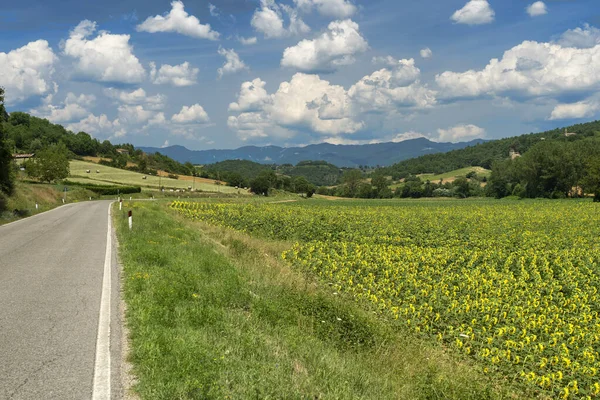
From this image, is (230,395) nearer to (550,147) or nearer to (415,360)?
(415,360)

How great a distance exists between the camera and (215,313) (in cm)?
737

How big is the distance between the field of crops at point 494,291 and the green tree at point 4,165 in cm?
2004

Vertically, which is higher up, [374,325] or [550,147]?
[550,147]

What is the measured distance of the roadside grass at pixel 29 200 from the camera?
1123 inches

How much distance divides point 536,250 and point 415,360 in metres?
13.8

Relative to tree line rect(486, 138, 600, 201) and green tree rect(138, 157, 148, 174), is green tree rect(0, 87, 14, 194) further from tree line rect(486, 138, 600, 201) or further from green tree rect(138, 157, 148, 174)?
green tree rect(138, 157, 148, 174)

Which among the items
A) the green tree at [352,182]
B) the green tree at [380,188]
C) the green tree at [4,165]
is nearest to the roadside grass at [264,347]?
the green tree at [4,165]

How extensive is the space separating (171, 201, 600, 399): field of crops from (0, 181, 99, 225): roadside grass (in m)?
18.6

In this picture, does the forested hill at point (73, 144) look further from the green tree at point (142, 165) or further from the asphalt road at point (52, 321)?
the asphalt road at point (52, 321)

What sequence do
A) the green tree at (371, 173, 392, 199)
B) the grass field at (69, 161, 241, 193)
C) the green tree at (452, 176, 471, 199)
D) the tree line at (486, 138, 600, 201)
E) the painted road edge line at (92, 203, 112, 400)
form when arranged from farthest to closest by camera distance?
the green tree at (371, 173, 392, 199) → the green tree at (452, 176, 471, 199) → the grass field at (69, 161, 241, 193) → the tree line at (486, 138, 600, 201) → the painted road edge line at (92, 203, 112, 400)

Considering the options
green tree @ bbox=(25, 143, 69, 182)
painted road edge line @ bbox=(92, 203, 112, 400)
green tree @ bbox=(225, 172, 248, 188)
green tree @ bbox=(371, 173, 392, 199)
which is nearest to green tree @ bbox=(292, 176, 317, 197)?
green tree @ bbox=(225, 172, 248, 188)

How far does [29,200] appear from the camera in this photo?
134 feet

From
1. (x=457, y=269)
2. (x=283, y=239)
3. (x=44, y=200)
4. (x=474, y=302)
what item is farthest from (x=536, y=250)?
(x=44, y=200)

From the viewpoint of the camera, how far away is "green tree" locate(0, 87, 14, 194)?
2822cm
